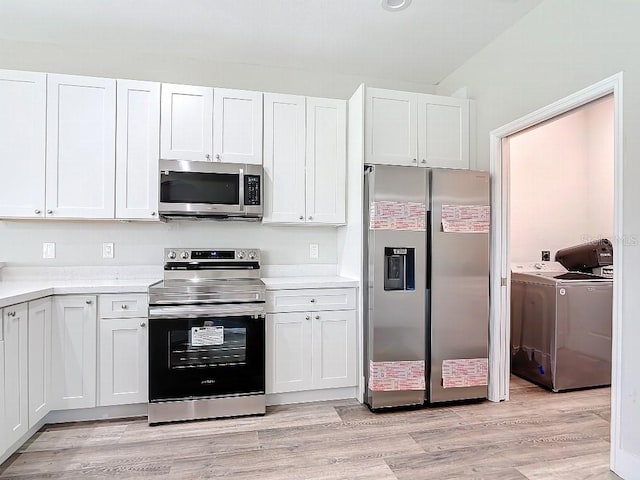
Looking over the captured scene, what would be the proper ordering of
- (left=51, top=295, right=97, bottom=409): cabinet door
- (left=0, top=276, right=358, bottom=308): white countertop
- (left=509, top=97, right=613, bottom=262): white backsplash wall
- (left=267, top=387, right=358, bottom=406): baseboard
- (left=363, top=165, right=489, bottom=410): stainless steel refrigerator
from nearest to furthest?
(left=0, top=276, right=358, bottom=308): white countertop → (left=51, top=295, right=97, bottom=409): cabinet door → (left=363, top=165, right=489, bottom=410): stainless steel refrigerator → (left=267, top=387, right=358, bottom=406): baseboard → (left=509, top=97, right=613, bottom=262): white backsplash wall

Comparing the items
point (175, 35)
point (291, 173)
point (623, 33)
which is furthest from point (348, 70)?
point (623, 33)

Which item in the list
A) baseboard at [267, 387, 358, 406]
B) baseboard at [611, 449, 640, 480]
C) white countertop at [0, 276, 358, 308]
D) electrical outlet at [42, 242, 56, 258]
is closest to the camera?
baseboard at [611, 449, 640, 480]

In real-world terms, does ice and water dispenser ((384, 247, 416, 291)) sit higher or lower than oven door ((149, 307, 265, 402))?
higher

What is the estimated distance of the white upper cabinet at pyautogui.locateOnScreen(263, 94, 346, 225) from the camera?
3035mm

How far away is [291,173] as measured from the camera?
3.07m

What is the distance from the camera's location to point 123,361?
2.57 metres

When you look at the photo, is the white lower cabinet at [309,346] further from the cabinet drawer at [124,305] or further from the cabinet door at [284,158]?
the cabinet drawer at [124,305]

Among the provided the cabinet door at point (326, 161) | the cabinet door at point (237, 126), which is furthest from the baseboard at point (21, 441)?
the cabinet door at point (326, 161)

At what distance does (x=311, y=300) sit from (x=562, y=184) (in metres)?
2.92

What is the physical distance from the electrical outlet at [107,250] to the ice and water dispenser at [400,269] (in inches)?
82.6

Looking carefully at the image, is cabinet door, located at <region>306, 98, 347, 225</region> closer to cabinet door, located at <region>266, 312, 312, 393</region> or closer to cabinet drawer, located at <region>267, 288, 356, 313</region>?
cabinet drawer, located at <region>267, 288, 356, 313</region>

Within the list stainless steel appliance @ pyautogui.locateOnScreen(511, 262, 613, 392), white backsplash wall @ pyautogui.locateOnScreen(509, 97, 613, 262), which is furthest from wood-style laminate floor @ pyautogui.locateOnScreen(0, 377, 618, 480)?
white backsplash wall @ pyautogui.locateOnScreen(509, 97, 613, 262)

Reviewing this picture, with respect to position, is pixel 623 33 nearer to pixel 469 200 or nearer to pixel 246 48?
pixel 469 200

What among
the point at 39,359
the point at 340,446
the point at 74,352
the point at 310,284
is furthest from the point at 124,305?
the point at 340,446
